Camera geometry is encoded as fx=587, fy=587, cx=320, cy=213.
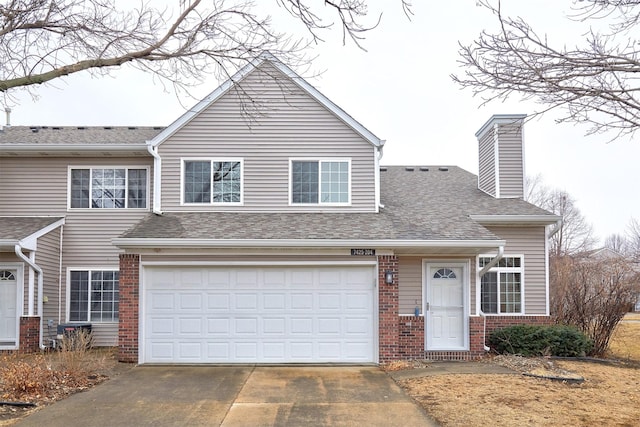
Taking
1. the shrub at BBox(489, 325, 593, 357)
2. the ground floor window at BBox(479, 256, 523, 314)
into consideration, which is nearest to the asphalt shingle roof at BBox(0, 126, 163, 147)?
the ground floor window at BBox(479, 256, 523, 314)

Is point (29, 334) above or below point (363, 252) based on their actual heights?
below

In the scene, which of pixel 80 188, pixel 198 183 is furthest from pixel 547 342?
pixel 80 188

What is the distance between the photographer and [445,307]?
13656 mm

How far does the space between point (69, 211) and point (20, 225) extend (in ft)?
4.04

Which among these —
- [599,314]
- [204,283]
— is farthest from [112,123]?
[599,314]

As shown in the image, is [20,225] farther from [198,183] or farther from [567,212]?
[567,212]

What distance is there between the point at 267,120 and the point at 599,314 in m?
9.67

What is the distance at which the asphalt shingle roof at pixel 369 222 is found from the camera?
1269 centimetres

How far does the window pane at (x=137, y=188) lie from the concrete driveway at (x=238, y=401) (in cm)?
512

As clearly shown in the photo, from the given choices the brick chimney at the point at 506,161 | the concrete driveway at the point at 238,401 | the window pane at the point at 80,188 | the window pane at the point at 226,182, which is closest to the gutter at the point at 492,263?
the brick chimney at the point at 506,161

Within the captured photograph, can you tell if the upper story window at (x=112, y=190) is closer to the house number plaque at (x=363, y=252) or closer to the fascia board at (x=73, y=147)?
the fascia board at (x=73, y=147)

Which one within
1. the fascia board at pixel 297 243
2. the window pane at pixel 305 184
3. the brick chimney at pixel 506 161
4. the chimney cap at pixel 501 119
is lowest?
the fascia board at pixel 297 243

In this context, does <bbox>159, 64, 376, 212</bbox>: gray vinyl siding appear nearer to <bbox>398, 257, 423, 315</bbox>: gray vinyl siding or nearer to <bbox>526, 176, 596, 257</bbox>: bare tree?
<bbox>398, 257, 423, 315</bbox>: gray vinyl siding

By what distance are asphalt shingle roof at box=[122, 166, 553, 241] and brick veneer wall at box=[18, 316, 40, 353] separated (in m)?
3.67
